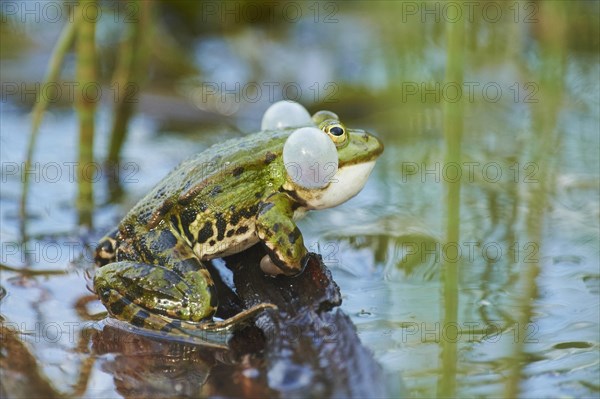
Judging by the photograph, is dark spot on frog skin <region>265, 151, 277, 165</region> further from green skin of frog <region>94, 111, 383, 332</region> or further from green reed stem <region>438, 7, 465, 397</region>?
green reed stem <region>438, 7, 465, 397</region>

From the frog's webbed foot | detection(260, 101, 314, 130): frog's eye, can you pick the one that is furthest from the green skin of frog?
detection(260, 101, 314, 130): frog's eye

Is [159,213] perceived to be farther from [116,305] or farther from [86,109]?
[86,109]

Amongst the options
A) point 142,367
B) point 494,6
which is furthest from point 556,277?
point 494,6

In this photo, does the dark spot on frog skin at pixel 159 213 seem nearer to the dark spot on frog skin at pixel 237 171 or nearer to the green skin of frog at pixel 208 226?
the green skin of frog at pixel 208 226

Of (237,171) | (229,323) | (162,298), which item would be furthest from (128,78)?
(229,323)

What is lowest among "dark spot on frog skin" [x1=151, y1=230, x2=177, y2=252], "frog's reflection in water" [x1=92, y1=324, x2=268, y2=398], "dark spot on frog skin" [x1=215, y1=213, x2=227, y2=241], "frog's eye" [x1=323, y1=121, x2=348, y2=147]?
"frog's reflection in water" [x1=92, y1=324, x2=268, y2=398]

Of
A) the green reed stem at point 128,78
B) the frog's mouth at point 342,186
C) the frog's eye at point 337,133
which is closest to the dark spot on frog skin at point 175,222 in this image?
the frog's mouth at point 342,186
